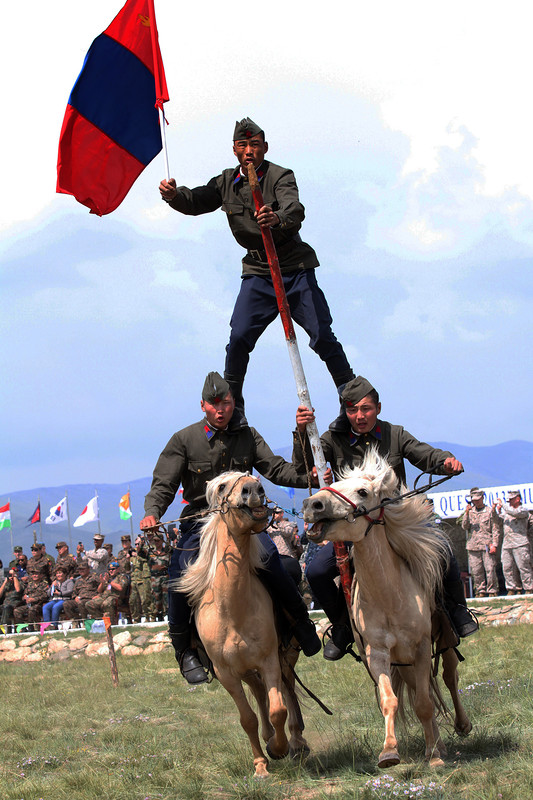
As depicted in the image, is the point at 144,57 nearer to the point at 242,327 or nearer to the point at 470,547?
the point at 242,327

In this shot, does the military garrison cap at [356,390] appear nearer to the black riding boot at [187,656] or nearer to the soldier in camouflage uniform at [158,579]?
the black riding boot at [187,656]

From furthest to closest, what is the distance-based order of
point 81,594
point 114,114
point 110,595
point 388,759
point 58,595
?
1. point 58,595
2. point 81,594
3. point 110,595
4. point 114,114
5. point 388,759

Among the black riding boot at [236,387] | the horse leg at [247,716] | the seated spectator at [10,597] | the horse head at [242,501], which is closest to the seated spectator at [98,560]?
the seated spectator at [10,597]

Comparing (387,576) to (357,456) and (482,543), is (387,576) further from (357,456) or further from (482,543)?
(482,543)

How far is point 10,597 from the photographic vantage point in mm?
24125

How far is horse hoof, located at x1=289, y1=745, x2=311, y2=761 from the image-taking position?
304 inches

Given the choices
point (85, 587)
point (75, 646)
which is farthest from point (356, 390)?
point (85, 587)

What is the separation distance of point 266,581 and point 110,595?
14.5 metres

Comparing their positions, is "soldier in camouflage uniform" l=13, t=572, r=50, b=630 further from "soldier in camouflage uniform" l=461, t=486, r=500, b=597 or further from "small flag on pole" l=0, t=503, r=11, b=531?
"soldier in camouflage uniform" l=461, t=486, r=500, b=597

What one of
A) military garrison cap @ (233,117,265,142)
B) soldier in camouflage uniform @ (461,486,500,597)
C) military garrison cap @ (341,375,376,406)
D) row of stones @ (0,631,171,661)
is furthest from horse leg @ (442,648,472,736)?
row of stones @ (0,631,171,661)

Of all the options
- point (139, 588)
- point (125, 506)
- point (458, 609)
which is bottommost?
point (458, 609)

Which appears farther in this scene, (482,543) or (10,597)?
(10,597)

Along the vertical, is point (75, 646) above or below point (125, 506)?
below

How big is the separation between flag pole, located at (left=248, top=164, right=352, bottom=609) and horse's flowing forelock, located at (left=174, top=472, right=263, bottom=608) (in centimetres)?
69
